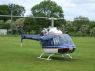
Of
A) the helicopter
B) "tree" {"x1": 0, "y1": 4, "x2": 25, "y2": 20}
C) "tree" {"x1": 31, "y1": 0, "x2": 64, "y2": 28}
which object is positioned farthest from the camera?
"tree" {"x1": 0, "y1": 4, "x2": 25, "y2": 20}

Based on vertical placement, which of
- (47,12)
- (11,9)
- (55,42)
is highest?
(11,9)

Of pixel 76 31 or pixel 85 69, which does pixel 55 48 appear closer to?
pixel 85 69

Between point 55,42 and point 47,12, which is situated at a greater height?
point 47,12

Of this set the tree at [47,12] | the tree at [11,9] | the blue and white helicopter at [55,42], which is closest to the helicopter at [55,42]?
the blue and white helicopter at [55,42]

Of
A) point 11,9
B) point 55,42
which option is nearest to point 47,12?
point 55,42

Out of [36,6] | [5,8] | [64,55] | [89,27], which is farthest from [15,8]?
[64,55]

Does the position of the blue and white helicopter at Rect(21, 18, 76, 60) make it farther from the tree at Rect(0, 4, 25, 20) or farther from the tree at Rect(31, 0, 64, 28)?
the tree at Rect(0, 4, 25, 20)

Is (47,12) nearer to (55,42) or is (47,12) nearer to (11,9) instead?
(55,42)

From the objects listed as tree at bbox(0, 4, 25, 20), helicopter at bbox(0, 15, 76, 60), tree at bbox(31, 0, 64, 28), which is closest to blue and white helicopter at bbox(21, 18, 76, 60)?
helicopter at bbox(0, 15, 76, 60)

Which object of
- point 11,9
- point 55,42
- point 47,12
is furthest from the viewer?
point 11,9

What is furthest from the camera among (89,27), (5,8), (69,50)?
(5,8)

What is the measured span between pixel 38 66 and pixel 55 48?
336cm

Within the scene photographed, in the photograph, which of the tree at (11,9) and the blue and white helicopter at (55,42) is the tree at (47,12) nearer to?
the blue and white helicopter at (55,42)

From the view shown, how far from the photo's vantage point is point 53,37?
2091 centimetres
